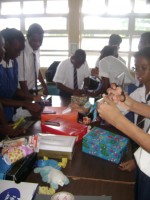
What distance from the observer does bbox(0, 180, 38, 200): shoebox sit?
0.94 m

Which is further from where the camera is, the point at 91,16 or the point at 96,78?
the point at 91,16

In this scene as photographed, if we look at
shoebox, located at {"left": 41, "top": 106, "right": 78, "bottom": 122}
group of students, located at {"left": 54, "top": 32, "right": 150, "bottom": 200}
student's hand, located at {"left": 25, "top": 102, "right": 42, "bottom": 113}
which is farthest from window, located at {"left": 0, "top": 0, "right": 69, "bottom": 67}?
shoebox, located at {"left": 41, "top": 106, "right": 78, "bottom": 122}

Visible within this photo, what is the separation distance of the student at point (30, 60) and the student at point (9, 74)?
1.49 ft

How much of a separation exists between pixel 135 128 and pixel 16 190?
58 cm

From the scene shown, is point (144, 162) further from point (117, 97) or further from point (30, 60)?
point (30, 60)

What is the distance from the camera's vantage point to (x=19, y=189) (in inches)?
38.7

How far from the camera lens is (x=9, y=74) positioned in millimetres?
2047

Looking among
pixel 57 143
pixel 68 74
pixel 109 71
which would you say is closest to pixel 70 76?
pixel 68 74

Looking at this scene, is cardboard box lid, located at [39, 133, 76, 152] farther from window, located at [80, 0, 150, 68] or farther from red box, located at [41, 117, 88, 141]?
window, located at [80, 0, 150, 68]

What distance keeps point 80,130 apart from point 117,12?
5.70m

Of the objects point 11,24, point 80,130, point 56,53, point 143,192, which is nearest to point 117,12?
point 56,53

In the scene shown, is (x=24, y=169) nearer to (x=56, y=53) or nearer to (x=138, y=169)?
(x=138, y=169)

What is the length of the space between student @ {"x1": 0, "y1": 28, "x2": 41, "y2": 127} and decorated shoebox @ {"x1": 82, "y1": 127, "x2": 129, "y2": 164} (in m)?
0.75

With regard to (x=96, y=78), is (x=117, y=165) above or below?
below
